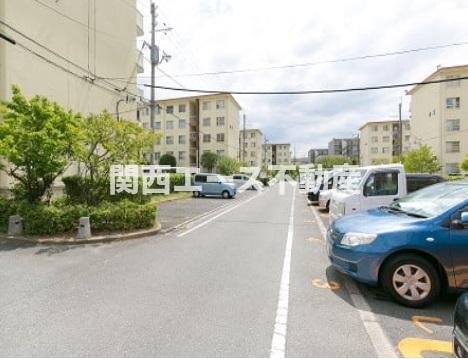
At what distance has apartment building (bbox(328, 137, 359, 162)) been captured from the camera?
92625 mm

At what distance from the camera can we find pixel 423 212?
4164mm

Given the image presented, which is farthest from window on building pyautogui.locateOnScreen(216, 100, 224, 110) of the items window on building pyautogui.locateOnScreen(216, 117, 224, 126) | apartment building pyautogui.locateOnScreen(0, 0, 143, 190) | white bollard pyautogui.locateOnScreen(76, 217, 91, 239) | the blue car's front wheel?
the blue car's front wheel

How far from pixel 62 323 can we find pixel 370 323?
3565mm

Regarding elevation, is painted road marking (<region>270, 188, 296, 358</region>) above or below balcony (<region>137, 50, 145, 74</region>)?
below

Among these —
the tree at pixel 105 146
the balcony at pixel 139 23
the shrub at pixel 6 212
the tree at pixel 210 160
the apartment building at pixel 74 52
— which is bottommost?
the shrub at pixel 6 212

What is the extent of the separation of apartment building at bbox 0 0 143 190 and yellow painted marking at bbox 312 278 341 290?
13221 mm

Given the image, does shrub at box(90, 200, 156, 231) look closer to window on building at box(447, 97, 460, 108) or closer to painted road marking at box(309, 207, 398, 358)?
painted road marking at box(309, 207, 398, 358)

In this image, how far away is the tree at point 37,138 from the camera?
25.1 ft

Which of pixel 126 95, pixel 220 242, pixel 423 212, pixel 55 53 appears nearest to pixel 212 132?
pixel 126 95

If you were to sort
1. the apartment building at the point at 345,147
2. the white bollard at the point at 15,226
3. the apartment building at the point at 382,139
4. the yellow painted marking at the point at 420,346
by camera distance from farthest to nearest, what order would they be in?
the apartment building at the point at 345,147, the apartment building at the point at 382,139, the white bollard at the point at 15,226, the yellow painted marking at the point at 420,346

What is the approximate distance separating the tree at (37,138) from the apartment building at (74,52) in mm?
4916

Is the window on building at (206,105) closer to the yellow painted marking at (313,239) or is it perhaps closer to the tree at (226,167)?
the tree at (226,167)

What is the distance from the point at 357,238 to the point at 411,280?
0.84m

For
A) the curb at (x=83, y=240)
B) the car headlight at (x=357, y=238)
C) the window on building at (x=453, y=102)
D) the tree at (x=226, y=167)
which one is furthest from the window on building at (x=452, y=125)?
the curb at (x=83, y=240)
